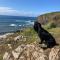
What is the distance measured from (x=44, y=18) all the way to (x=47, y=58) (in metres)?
19.7

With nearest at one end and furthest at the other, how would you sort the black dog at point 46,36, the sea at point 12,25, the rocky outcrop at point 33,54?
the rocky outcrop at point 33,54, the black dog at point 46,36, the sea at point 12,25

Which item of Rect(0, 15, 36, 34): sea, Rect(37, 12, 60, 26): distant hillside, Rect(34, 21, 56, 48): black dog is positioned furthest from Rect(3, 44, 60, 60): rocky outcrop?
Rect(0, 15, 36, 34): sea

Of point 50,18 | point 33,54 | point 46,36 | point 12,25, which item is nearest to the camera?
point 33,54

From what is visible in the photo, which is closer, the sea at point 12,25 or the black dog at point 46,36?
the black dog at point 46,36

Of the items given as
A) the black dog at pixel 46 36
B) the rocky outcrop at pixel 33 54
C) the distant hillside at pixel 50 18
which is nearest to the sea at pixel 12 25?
the distant hillside at pixel 50 18

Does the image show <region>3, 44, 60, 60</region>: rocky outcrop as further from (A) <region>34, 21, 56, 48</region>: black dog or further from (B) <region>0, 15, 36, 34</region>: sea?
(B) <region>0, 15, 36, 34</region>: sea

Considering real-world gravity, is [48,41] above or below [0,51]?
above

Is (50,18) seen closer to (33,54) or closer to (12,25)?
(33,54)

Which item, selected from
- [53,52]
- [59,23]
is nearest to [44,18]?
[59,23]

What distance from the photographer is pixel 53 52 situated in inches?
408

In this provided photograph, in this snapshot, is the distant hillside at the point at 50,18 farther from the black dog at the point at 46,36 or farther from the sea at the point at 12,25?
the black dog at the point at 46,36

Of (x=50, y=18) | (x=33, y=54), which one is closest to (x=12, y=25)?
(x=50, y=18)

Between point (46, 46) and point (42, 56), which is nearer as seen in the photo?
point (42, 56)

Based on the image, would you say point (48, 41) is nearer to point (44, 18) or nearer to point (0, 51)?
point (0, 51)
